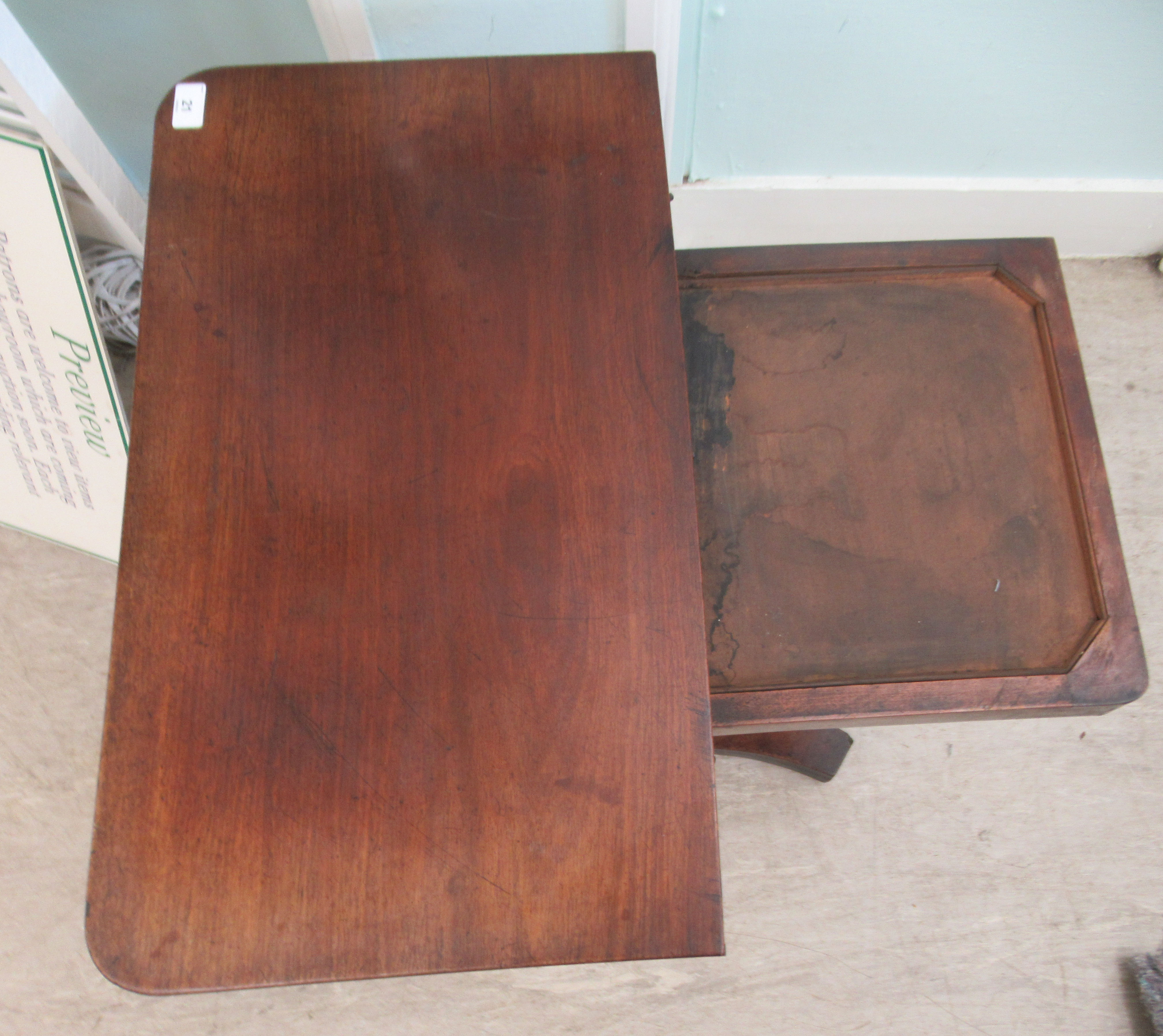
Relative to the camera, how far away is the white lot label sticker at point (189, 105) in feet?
2.51

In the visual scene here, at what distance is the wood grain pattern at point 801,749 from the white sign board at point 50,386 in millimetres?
981

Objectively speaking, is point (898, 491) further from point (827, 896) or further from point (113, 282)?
point (113, 282)

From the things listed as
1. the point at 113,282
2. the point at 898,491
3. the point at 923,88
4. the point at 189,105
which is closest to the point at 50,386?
the point at 113,282

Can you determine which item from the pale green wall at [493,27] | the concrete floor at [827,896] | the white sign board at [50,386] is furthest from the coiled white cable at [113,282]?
the pale green wall at [493,27]

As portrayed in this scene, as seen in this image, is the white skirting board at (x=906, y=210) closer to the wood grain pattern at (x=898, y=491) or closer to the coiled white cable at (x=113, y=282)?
the wood grain pattern at (x=898, y=491)

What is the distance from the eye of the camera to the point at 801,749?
1235 mm

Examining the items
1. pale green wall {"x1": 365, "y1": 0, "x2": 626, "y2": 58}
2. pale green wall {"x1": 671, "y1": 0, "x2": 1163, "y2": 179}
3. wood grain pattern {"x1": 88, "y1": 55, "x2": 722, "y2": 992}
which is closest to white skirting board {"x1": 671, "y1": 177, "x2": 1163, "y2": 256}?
pale green wall {"x1": 671, "y1": 0, "x2": 1163, "y2": 179}

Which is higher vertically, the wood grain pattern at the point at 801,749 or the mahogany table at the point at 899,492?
the mahogany table at the point at 899,492

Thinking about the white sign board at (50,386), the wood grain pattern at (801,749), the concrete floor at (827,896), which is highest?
the white sign board at (50,386)

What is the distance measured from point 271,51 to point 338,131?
0.53m

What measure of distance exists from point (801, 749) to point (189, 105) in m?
1.11

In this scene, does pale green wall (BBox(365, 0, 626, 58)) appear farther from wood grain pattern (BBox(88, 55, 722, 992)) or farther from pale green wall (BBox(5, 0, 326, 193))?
wood grain pattern (BBox(88, 55, 722, 992))

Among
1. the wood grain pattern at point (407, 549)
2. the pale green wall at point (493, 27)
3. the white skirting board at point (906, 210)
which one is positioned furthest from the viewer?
the white skirting board at point (906, 210)

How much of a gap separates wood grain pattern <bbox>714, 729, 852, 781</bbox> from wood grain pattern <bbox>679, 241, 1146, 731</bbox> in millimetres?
477
